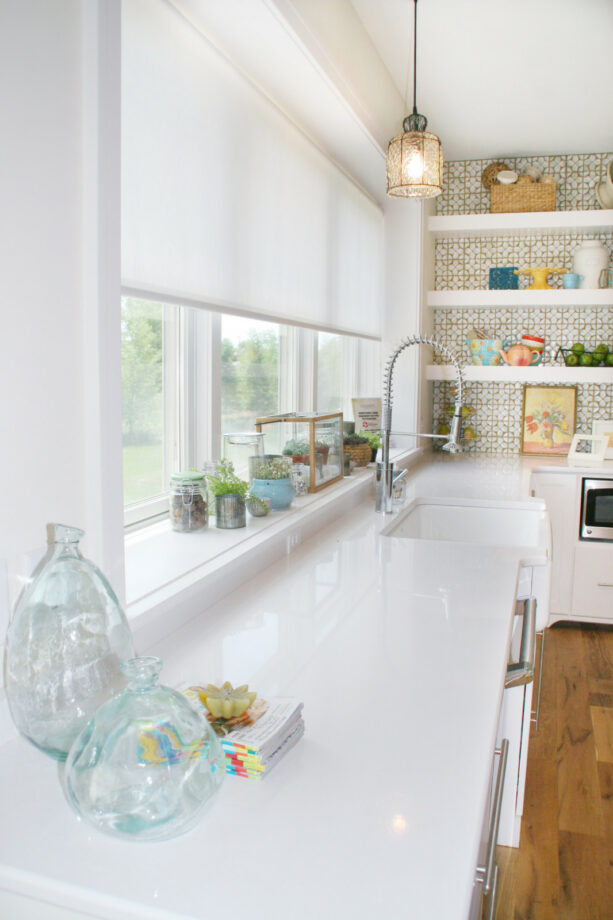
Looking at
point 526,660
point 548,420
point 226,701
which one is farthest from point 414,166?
point 226,701

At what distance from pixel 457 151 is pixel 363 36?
1.55 meters

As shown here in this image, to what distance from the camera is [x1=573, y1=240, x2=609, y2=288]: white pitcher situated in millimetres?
4113

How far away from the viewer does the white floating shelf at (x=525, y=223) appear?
4023 mm

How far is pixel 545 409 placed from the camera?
4.43 meters

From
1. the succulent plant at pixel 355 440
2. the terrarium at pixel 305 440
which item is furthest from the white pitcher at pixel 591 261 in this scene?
the terrarium at pixel 305 440

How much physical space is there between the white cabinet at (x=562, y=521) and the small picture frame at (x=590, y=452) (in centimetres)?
16

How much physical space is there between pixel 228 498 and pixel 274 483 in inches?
10.2

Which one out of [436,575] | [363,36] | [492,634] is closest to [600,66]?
[363,36]

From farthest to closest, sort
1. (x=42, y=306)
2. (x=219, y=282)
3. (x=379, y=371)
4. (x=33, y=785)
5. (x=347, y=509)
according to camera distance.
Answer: (x=379, y=371) < (x=347, y=509) < (x=219, y=282) < (x=42, y=306) < (x=33, y=785)

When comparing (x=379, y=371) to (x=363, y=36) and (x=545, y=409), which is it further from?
(x=363, y=36)

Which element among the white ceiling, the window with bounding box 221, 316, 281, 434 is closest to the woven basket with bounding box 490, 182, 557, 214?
the white ceiling

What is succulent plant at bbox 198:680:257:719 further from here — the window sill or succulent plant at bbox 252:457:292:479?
succulent plant at bbox 252:457:292:479

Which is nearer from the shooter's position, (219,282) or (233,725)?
(233,725)

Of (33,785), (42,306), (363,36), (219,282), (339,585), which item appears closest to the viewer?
(33,785)
